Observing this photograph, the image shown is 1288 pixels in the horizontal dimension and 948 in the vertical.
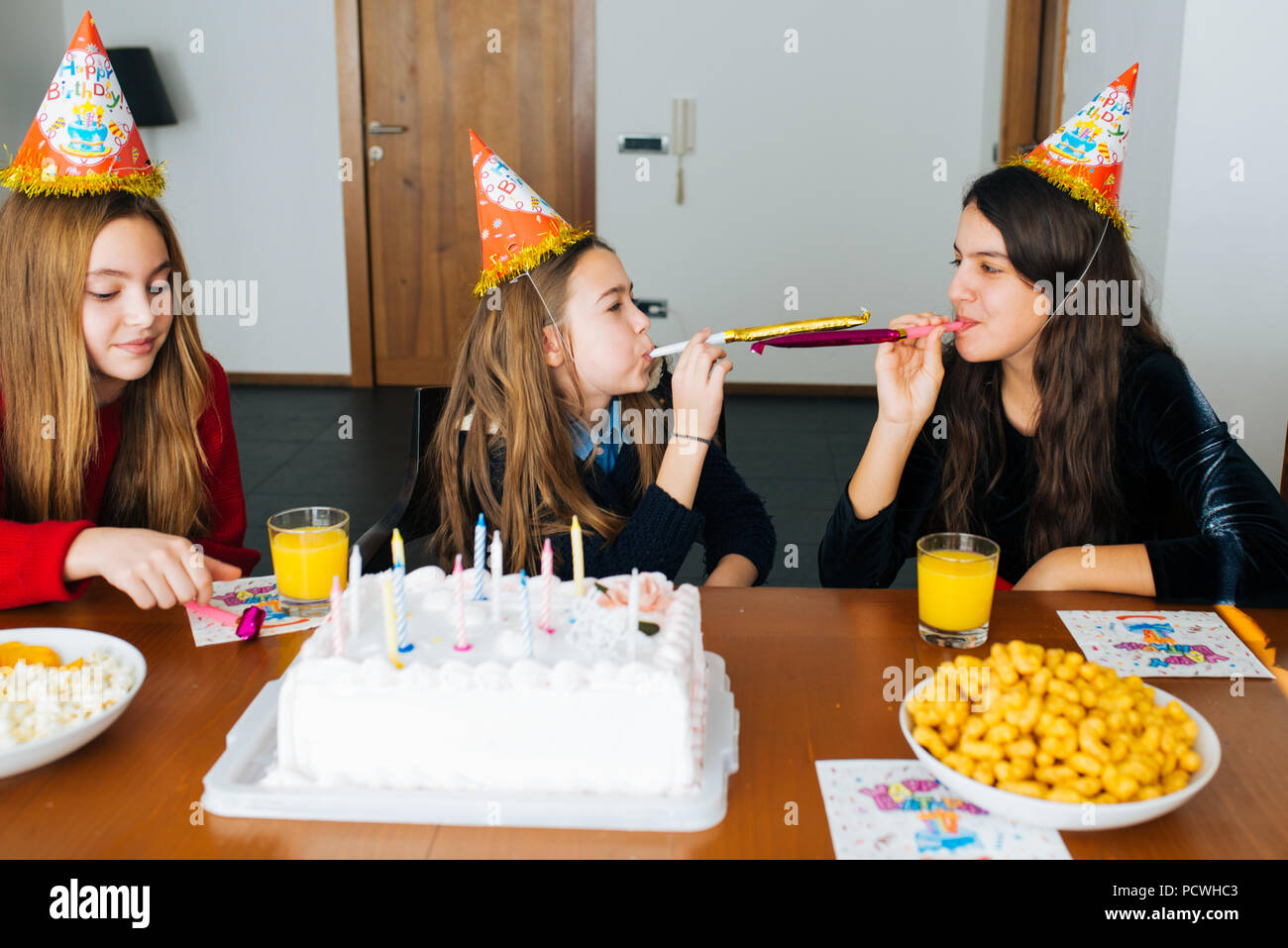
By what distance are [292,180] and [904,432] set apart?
428 cm

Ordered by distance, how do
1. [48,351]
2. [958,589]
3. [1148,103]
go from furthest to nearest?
[1148,103]
[48,351]
[958,589]

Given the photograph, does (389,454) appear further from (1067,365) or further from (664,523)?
(1067,365)

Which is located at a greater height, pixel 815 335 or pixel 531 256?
pixel 531 256

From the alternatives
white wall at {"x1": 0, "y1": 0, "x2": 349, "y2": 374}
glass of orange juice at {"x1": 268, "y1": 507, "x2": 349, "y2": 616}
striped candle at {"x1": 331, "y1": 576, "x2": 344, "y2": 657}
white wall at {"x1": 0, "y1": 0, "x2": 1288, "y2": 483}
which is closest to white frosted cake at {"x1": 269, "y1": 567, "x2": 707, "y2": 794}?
striped candle at {"x1": 331, "y1": 576, "x2": 344, "y2": 657}

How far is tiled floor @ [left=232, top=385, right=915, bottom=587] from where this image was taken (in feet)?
12.4

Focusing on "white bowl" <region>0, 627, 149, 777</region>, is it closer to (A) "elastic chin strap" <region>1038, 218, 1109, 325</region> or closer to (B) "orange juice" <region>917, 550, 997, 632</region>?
(B) "orange juice" <region>917, 550, 997, 632</region>

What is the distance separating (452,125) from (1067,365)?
13.0 ft

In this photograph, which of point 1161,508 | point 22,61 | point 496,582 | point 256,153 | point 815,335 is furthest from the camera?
point 256,153

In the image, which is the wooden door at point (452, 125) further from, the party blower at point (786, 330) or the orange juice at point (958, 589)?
the orange juice at point (958, 589)

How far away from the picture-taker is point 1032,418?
6.29 ft

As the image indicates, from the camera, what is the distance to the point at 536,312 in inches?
73.5

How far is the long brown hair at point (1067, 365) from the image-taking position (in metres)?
1.80

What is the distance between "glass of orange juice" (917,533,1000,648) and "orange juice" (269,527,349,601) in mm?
686

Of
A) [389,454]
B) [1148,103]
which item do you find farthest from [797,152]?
[1148,103]
